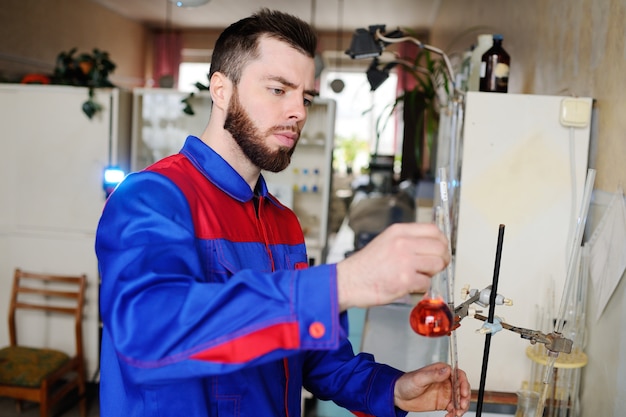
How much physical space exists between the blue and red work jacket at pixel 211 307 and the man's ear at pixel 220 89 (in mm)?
86

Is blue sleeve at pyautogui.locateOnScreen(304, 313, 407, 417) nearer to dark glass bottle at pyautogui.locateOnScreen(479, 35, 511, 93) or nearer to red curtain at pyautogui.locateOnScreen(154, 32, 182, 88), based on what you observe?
dark glass bottle at pyautogui.locateOnScreen(479, 35, 511, 93)

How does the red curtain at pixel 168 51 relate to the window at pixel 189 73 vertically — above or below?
above

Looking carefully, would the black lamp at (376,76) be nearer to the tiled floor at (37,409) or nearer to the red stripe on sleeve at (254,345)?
the red stripe on sleeve at (254,345)

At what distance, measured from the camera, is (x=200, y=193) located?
105 cm

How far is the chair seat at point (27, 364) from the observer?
3.29 m

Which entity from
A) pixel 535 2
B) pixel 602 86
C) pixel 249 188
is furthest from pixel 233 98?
pixel 535 2

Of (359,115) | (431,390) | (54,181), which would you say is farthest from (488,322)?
(359,115)

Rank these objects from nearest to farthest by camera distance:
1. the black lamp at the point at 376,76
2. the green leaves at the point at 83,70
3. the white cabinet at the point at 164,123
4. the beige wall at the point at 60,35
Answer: the black lamp at the point at 376,76 → the green leaves at the point at 83,70 → the white cabinet at the point at 164,123 → the beige wall at the point at 60,35

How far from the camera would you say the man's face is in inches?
41.2

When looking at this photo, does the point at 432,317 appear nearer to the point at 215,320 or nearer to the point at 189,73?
the point at 215,320

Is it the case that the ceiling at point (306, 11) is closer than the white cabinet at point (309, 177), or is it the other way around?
A: the white cabinet at point (309, 177)

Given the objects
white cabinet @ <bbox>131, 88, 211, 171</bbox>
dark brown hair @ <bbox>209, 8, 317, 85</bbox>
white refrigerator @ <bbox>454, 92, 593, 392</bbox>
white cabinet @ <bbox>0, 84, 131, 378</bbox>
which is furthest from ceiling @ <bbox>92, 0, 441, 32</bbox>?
dark brown hair @ <bbox>209, 8, 317, 85</bbox>

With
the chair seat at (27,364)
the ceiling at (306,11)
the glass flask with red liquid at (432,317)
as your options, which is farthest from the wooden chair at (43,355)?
the ceiling at (306,11)

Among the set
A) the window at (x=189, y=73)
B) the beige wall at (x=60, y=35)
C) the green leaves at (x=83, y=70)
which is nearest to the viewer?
the green leaves at (x=83, y=70)
